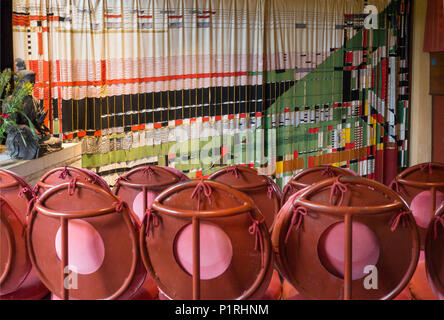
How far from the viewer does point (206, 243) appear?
200 cm

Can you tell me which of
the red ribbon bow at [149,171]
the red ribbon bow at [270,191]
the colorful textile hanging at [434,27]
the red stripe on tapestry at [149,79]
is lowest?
the red ribbon bow at [270,191]

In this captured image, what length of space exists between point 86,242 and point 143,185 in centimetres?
78

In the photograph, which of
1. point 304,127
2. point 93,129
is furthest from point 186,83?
point 304,127

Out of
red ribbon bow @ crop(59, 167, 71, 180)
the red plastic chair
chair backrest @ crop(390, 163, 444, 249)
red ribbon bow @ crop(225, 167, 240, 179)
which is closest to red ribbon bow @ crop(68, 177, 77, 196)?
the red plastic chair

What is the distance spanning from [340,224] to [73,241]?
1110 millimetres

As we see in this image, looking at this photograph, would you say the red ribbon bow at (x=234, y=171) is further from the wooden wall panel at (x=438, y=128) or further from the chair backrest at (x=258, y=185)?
the wooden wall panel at (x=438, y=128)

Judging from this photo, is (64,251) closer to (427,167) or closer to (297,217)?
(297,217)

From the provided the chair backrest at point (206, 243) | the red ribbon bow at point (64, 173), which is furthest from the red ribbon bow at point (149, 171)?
the chair backrest at point (206, 243)

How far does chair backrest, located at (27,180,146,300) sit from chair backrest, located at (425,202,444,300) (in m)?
1.24

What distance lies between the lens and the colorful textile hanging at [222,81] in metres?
5.39

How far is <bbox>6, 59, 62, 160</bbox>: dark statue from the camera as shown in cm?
421

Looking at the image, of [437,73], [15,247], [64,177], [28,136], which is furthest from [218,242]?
[437,73]

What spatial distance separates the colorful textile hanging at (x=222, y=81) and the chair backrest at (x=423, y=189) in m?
3.51

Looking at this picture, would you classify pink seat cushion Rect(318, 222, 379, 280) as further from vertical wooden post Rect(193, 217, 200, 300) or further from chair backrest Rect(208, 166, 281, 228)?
chair backrest Rect(208, 166, 281, 228)
